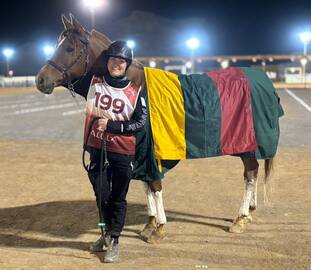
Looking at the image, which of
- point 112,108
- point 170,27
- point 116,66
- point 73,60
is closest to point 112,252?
point 112,108

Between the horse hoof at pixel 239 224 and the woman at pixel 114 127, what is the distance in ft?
4.90

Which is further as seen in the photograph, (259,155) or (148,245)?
(259,155)

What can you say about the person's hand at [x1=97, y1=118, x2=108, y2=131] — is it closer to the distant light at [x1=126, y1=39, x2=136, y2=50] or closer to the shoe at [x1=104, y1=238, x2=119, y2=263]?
the distant light at [x1=126, y1=39, x2=136, y2=50]

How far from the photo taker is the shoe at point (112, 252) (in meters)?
4.25

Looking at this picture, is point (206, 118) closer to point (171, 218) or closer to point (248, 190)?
point (248, 190)

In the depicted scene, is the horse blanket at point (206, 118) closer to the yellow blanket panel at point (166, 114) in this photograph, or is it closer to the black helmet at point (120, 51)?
the yellow blanket panel at point (166, 114)

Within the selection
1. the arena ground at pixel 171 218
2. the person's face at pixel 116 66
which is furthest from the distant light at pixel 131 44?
the arena ground at pixel 171 218

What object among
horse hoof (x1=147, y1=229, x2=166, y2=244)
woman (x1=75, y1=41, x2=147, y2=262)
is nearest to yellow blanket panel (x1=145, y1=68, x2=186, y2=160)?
woman (x1=75, y1=41, x2=147, y2=262)

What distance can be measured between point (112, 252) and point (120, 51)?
1.93 m

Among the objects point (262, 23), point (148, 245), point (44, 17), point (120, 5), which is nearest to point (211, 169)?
point (148, 245)

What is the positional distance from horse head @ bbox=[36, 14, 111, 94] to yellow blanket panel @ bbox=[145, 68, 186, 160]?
71 centimetres

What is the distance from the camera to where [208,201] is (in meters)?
6.42

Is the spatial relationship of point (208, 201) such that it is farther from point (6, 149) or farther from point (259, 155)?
point (6, 149)

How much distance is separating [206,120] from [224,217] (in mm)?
1488
